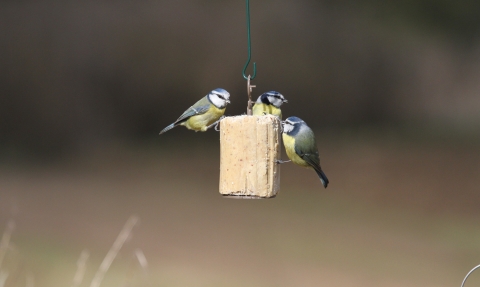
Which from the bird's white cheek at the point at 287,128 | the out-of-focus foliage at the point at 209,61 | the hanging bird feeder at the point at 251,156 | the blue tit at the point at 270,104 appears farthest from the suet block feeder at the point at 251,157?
the out-of-focus foliage at the point at 209,61

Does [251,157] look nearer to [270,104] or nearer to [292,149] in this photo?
[292,149]

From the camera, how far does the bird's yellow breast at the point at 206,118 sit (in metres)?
2.03

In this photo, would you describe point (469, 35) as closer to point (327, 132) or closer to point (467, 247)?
point (327, 132)

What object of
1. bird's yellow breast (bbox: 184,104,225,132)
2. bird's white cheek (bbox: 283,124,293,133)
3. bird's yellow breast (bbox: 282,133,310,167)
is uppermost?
bird's yellow breast (bbox: 184,104,225,132)

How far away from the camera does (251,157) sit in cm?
167

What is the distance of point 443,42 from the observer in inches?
190

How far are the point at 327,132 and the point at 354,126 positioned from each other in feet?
0.83

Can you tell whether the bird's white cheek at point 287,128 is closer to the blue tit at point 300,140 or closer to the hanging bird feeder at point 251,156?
the blue tit at point 300,140

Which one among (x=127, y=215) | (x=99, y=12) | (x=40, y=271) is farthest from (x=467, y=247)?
(x=99, y=12)

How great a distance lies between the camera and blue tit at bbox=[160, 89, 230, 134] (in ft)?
6.56

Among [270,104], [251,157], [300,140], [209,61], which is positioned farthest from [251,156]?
[209,61]

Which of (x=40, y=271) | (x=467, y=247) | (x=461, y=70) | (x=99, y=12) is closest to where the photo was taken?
(x=40, y=271)

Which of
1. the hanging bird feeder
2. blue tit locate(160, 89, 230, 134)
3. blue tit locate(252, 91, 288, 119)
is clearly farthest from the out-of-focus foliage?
the hanging bird feeder

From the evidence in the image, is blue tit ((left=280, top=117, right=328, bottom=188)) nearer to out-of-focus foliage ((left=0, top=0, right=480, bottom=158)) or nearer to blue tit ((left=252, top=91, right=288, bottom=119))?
blue tit ((left=252, top=91, right=288, bottom=119))
